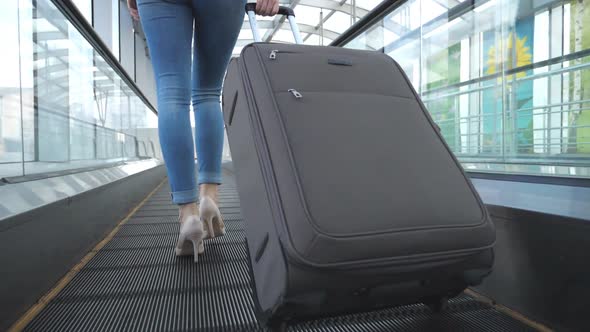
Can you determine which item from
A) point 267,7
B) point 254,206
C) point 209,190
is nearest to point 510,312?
point 254,206

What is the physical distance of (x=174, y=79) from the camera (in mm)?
1269

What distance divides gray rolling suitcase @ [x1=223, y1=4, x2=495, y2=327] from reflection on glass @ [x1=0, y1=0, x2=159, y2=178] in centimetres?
106

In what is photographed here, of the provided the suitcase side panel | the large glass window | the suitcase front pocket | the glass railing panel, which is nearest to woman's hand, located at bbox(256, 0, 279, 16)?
the suitcase side panel

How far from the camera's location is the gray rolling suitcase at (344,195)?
0.62 metres

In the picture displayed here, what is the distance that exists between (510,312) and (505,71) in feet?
8.80

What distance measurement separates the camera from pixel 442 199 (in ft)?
2.31

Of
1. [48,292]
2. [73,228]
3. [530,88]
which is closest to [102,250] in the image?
[73,228]

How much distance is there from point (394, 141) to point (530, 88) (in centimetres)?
265

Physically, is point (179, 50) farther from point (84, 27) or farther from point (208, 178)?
point (84, 27)

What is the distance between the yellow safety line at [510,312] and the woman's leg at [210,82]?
970 millimetres

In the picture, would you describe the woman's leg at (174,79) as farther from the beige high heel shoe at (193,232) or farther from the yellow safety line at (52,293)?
the yellow safety line at (52,293)

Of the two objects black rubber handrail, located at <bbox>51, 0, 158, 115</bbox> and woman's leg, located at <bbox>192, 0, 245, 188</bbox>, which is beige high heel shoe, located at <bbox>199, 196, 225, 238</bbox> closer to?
woman's leg, located at <bbox>192, 0, 245, 188</bbox>

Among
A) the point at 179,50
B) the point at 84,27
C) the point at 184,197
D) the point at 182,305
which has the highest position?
the point at 84,27

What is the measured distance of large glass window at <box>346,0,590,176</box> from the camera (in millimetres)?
2619
